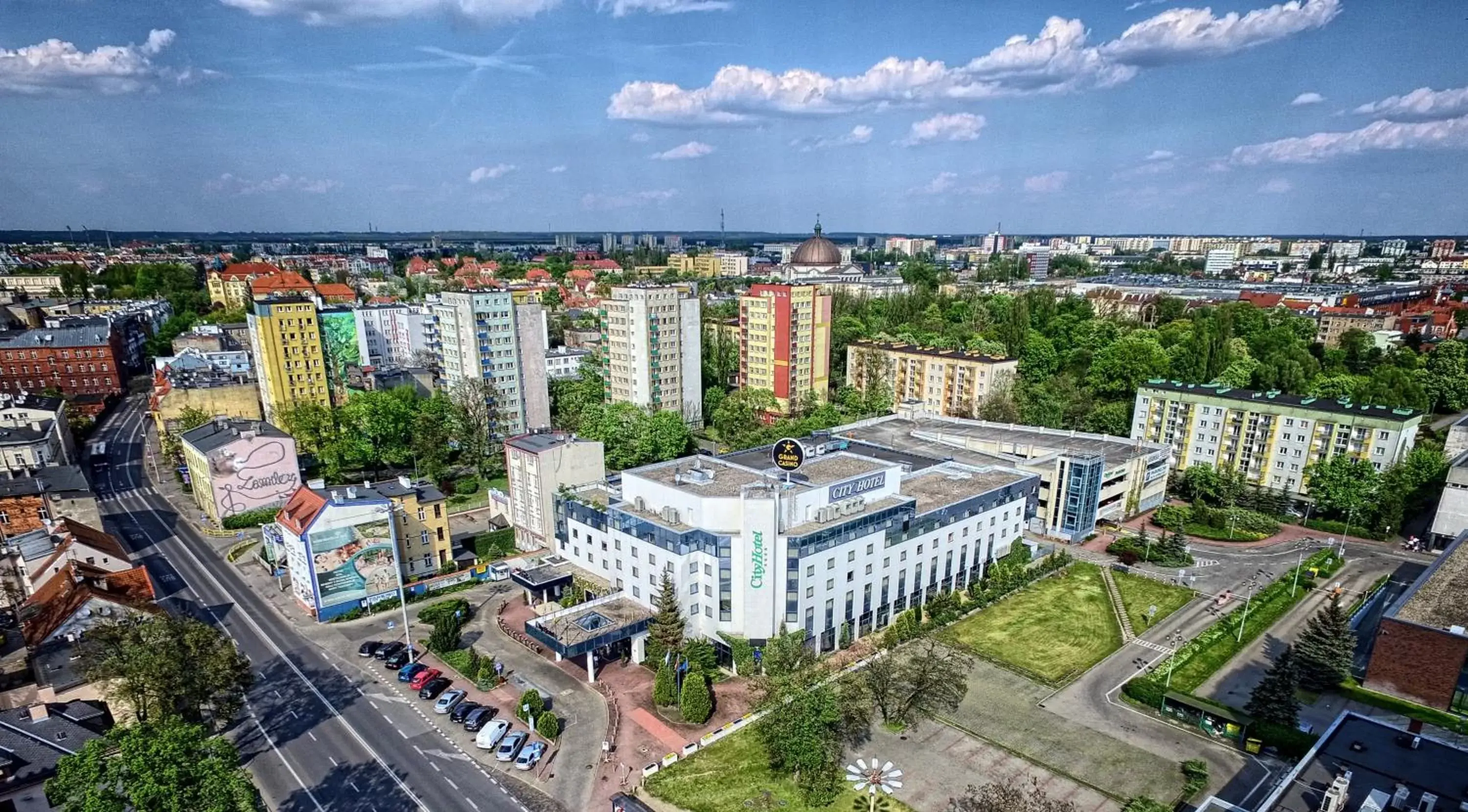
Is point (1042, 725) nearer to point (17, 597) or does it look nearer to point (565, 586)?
point (565, 586)

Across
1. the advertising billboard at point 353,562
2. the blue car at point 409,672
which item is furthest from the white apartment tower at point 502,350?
the blue car at point 409,672

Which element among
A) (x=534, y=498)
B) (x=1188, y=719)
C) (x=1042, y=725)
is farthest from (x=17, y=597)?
(x=1188, y=719)

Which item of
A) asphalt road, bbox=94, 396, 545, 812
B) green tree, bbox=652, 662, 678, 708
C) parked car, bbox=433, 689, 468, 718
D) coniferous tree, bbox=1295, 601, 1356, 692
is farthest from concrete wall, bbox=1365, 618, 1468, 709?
parked car, bbox=433, 689, 468, 718

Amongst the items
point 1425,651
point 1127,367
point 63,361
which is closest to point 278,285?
point 63,361

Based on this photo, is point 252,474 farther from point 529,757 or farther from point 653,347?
point 529,757

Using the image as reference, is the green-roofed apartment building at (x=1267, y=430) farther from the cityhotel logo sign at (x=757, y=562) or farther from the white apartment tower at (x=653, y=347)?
the white apartment tower at (x=653, y=347)

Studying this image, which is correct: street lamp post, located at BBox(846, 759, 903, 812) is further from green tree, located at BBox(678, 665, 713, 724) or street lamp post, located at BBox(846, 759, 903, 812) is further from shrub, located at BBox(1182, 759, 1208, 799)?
shrub, located at BBox(1182, 759, 1208, 799)
